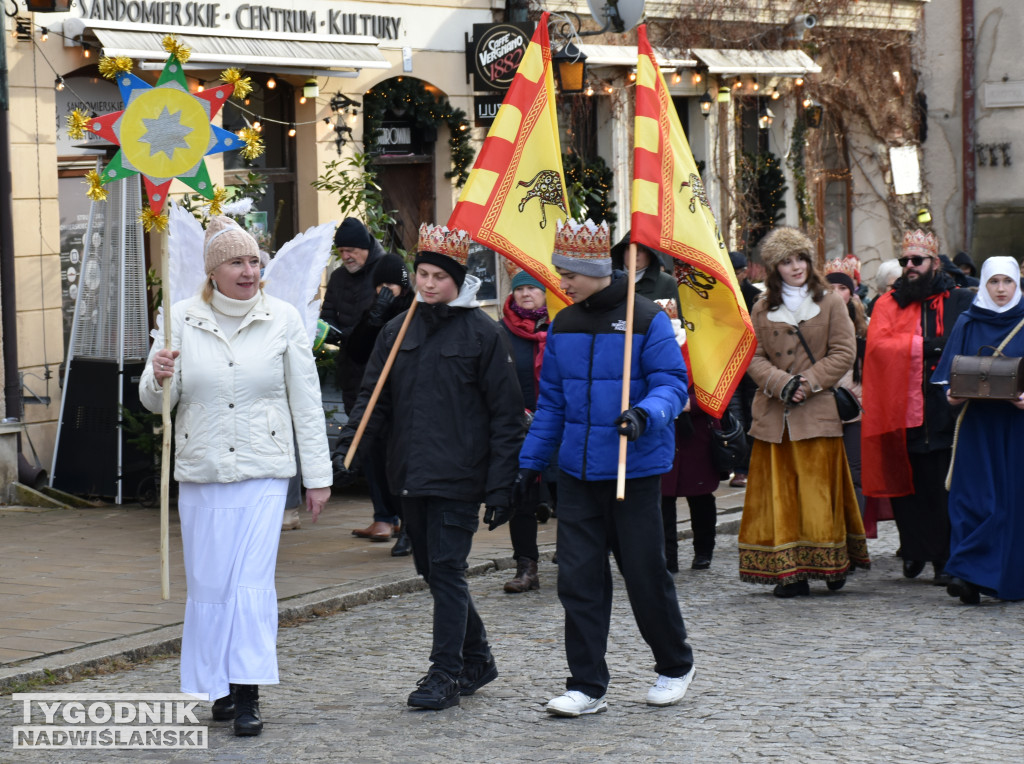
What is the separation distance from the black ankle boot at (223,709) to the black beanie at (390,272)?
14.4ft

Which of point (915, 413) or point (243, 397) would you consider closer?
point (243, 397)

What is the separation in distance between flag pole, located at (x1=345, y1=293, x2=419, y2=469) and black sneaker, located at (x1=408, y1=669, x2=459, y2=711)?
0.94 meters

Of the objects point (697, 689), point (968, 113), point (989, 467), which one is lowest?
point (697, 689)

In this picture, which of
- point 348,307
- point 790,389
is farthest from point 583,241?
point 348,307

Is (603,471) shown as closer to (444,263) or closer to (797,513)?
(444,263)

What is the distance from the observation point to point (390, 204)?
53.4 ft

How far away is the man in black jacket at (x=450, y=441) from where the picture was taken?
642cm

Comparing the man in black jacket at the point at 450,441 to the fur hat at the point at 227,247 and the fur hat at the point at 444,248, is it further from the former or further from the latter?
the fur hat at the point at 227,247

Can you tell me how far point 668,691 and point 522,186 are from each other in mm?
2560

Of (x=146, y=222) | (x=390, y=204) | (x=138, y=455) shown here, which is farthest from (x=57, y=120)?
(x=146, y=222)

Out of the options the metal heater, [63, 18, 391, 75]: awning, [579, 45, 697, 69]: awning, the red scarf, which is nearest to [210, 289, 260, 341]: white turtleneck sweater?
the red scarf

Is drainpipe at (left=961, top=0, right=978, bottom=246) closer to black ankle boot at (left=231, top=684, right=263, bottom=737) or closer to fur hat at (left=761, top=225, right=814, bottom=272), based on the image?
fur hat at (left=761, top=225, right=814, bottom=272)

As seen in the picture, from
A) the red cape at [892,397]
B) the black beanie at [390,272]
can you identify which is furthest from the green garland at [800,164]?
the red cape at [892,397]

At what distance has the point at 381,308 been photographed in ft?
32.7
